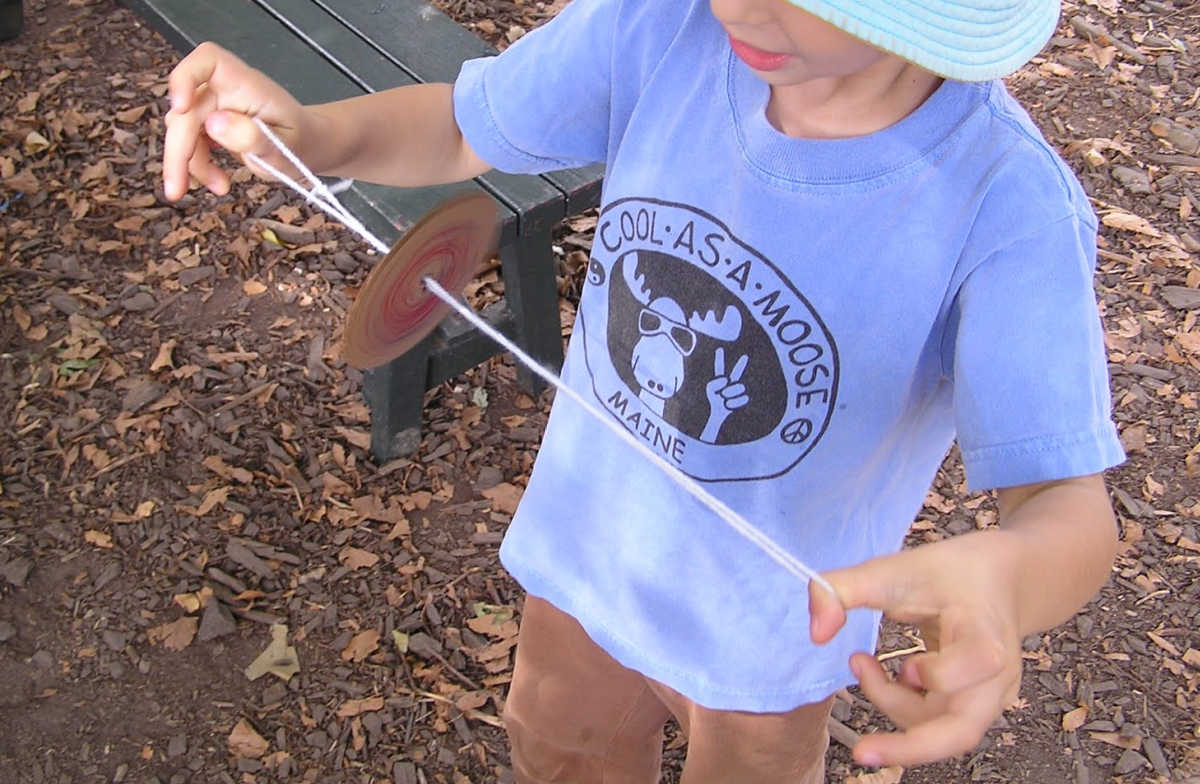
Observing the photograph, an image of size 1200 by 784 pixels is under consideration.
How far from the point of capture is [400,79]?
278cm

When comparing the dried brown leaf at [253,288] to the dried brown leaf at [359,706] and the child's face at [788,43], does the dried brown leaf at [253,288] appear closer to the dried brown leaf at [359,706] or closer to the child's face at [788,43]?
the dried brown leaf at [359,706]

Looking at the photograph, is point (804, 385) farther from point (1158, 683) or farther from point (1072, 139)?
point (1072, 139)

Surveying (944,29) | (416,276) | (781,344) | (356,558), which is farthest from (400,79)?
(944,29)

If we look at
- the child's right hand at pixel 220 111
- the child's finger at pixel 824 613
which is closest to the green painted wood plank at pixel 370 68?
the child's right hand at pixel 220 111

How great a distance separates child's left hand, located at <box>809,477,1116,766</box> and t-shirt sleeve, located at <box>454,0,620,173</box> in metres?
0.70

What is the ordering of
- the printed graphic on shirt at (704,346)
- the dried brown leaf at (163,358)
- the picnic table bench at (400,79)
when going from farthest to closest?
1. the dried brown leaf at (163,358)
2. the picnic table bench at (400,79)
3. the printed graphic on shirt at (704,346)

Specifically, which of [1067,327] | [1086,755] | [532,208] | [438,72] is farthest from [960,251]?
[438,72]

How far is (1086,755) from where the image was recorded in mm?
2465

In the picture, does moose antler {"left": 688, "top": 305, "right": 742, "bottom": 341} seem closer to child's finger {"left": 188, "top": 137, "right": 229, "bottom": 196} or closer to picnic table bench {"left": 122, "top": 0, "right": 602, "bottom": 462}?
child's finger {"left": 188, "top": 137, "right": 229, "bottom": 196}

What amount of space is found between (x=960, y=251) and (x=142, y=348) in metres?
2.49

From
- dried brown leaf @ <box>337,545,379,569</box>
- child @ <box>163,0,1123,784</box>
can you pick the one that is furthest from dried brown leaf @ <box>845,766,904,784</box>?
dried brown leaf @ <box>337,545,379,569</box>

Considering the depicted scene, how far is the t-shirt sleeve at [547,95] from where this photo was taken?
4.50 feet

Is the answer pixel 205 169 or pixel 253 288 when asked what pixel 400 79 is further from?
pixel 205 169

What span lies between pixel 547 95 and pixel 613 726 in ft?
2.90
